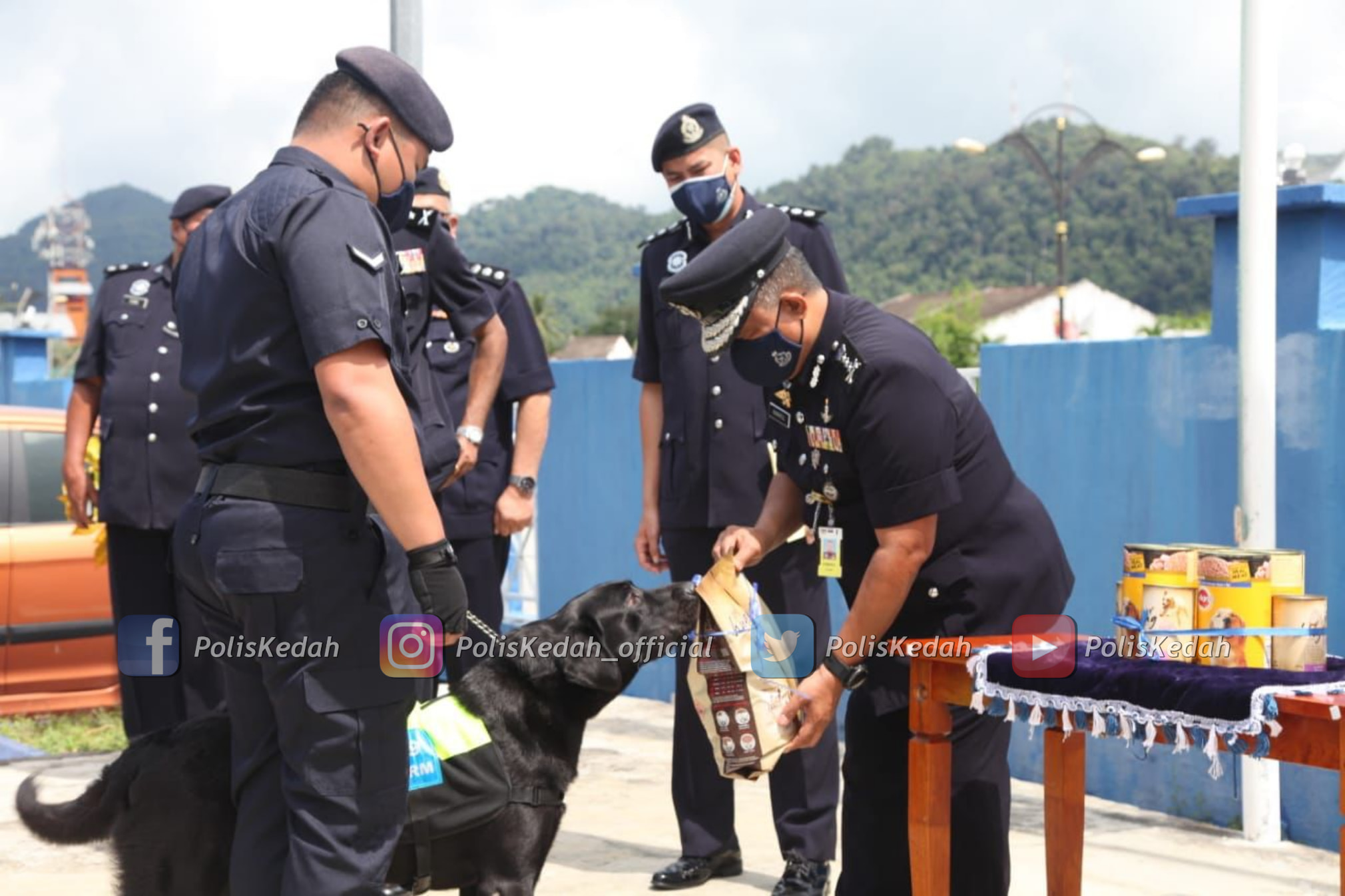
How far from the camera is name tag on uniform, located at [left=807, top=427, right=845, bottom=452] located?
3.06 m

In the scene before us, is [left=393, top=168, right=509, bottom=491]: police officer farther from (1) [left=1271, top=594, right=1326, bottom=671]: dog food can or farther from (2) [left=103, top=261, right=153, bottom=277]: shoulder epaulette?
(1) [left=1271, top=594, right=1326, bottom=671]: dog food can

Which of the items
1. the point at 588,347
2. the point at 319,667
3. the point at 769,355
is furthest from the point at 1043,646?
the point at 588,347

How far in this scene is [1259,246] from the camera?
15.5ft

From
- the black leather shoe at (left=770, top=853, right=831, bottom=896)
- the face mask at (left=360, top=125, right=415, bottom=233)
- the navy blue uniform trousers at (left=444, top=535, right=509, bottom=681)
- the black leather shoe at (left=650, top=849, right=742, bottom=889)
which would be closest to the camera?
the face mask at (left=360, top=125, right=415, bottom=233)

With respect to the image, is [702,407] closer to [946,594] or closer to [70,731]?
[946,594]

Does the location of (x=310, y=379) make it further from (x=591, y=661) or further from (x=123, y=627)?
(x=123, y=627)

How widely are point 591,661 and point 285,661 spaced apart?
1.18 meters

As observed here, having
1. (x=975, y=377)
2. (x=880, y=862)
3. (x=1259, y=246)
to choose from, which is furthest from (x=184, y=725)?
(x=975, y=377)

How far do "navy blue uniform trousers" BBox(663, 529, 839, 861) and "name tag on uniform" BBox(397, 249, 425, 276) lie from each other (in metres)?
1.15

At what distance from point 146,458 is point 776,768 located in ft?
8.50

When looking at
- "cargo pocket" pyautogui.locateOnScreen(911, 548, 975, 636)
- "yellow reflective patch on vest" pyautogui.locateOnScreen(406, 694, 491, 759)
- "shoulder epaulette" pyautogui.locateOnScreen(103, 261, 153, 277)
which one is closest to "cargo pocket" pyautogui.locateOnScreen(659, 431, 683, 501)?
"yellow reflective patch on vest" pyautogui.locateOnScreen(406, 694, 491, 759)

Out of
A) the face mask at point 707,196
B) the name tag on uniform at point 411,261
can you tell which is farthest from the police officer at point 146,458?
the face mask at point 707,196

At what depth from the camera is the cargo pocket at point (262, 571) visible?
261 centimetres

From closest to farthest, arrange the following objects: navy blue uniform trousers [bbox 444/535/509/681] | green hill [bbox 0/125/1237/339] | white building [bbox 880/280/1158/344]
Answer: navy blue uniform trousers [bbox 444/535/509/681]
white building [bbox 880/280/1158/344]
green hill [bbox 0/125/1237/339]
